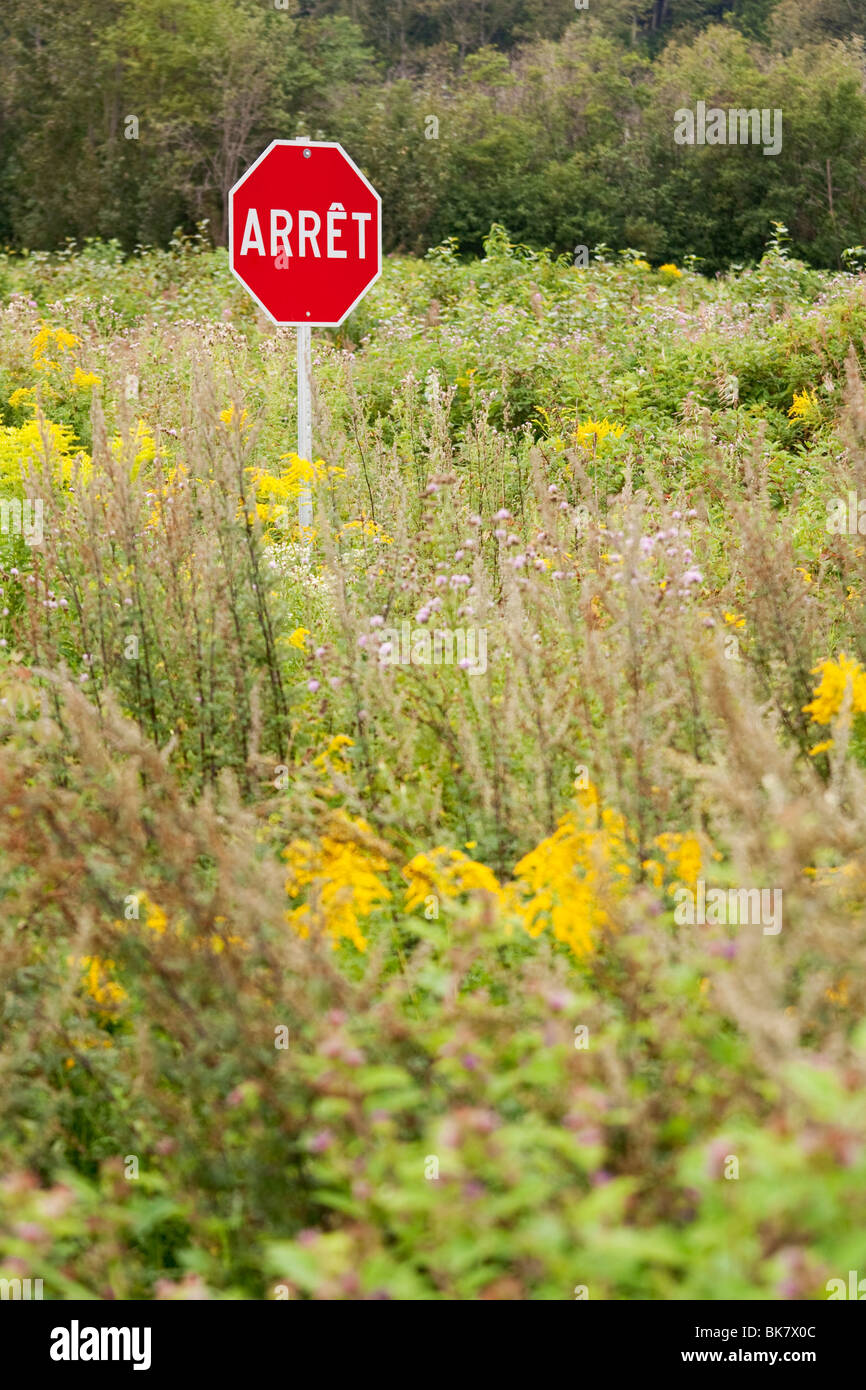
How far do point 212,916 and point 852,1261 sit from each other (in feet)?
3.99

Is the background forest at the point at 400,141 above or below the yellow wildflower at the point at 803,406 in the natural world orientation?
above

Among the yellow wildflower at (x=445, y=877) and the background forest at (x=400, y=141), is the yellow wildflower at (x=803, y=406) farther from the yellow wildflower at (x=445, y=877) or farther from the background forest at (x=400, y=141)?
the background forest at (x=400, y=141)

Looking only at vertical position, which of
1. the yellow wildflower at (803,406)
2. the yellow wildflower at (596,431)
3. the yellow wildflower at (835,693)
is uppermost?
the yellow wildflower at (803,406)

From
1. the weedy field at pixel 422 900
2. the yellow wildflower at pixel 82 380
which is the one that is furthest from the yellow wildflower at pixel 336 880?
the yellow wildflower at pixel 82 380

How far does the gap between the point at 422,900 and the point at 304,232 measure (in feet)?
13.2

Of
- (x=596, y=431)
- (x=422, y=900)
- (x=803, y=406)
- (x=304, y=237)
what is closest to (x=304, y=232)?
(x=304, y=237)

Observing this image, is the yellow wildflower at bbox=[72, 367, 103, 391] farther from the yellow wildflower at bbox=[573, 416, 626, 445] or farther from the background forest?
the background forest

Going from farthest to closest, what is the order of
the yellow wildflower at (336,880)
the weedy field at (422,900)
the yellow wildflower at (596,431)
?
the yellow wildflower at (596,431) → the yellow wildflower at (336,880) → the weedy field at (422,900)

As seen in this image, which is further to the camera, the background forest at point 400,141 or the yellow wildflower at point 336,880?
the background forest at point 400,141

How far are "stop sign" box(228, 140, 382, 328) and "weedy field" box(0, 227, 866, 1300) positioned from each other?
1.06 m

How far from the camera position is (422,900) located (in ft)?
8.68

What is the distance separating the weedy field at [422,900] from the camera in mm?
1647

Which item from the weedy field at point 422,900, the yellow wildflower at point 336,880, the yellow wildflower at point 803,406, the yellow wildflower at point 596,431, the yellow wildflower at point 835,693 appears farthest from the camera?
the yellow wildflower at point 803,406

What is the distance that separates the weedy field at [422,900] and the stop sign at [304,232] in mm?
1057
